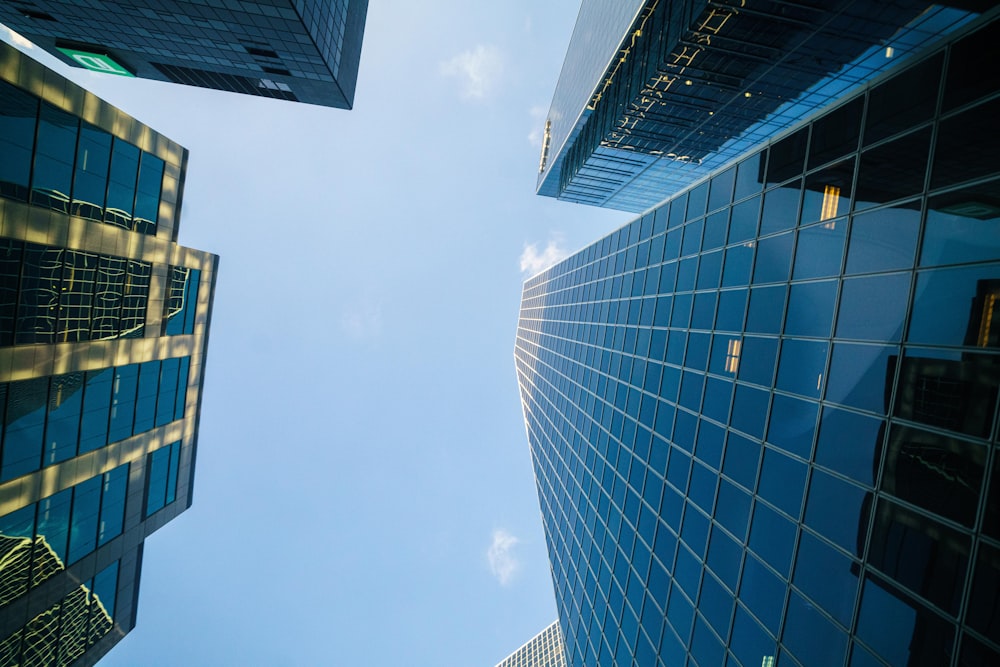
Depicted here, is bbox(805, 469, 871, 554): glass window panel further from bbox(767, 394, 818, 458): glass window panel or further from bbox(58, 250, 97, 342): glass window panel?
bbox(58, 250, 97, 342): glass window panel

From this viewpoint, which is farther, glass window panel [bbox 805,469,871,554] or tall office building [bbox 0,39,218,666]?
tall office building [bbox 0,39,218,666]

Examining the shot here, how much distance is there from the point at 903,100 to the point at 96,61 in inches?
2601

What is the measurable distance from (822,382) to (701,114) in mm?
38880

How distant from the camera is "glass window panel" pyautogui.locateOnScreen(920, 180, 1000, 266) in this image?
8.82 m

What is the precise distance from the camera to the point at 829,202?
43.2 feet

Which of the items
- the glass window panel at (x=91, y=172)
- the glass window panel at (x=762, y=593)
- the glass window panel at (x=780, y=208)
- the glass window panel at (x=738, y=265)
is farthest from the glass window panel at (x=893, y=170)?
the glass window panel at (x=91, y=172)

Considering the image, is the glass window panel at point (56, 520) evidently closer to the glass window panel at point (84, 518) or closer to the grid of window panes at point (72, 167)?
the glass window panel at point (84, 518)

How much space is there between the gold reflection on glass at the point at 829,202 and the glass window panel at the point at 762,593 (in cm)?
1022

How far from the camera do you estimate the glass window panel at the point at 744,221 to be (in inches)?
661

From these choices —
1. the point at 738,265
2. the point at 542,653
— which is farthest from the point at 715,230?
the point at 542,653

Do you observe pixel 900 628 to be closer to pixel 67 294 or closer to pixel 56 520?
pixel 67 294

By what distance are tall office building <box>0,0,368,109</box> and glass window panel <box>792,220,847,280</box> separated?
117ft

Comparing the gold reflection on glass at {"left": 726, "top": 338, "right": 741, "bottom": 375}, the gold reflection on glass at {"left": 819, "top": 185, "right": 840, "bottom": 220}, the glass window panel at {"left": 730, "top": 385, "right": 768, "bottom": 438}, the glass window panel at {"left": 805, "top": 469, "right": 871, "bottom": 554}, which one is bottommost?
the glass window panel at {"left": 805, "top": 469, "right": 871, "bottom": 554}

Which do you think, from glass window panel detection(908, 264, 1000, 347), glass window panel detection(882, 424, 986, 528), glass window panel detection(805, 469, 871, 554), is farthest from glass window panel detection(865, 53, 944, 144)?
glass window panel detection(805, 469, 871, 554)
